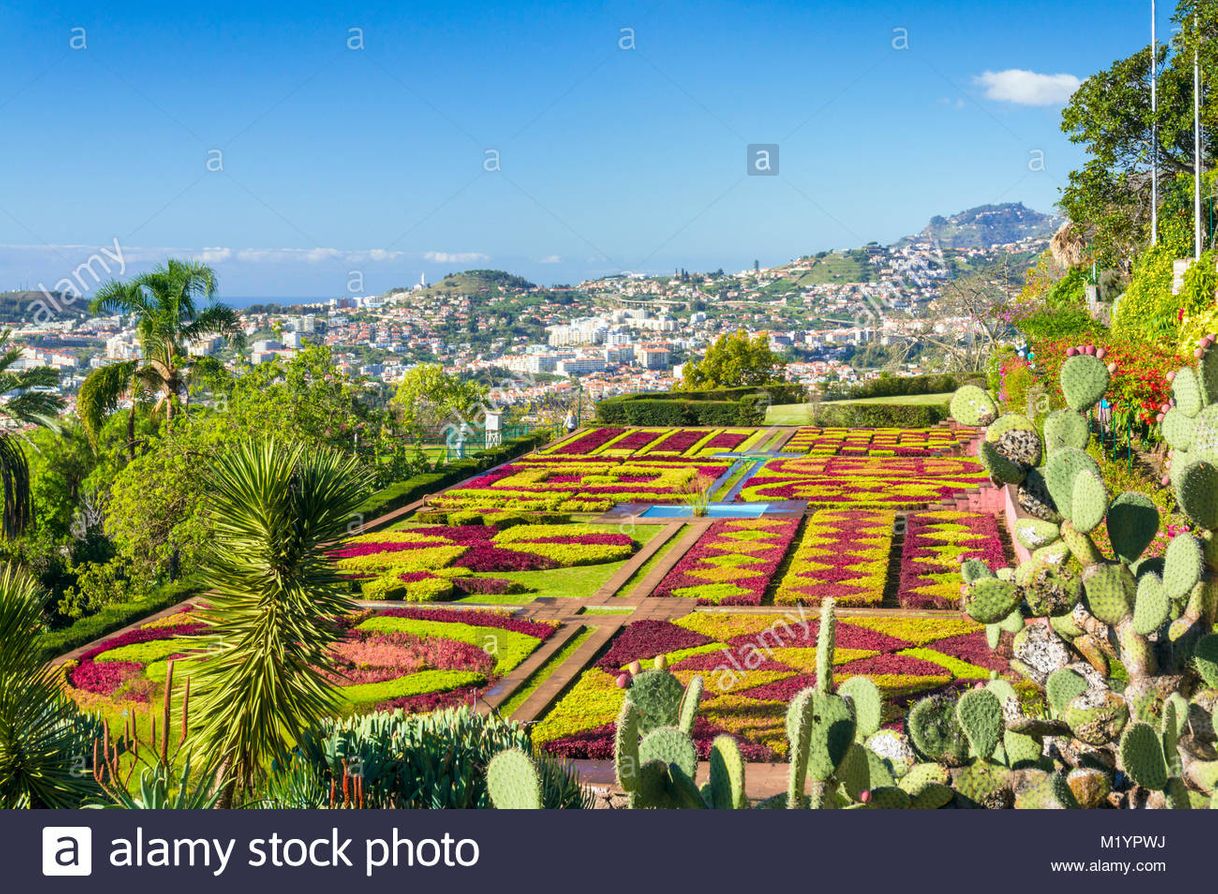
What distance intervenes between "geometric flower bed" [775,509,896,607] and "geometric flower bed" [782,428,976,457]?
9.82 metres

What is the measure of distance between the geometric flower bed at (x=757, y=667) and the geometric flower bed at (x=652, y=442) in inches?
716

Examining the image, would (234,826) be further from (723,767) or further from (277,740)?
(277,740)

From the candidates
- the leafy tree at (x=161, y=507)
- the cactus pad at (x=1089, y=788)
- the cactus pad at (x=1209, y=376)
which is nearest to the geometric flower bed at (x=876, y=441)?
the leafy tree at (x=161, y=507)

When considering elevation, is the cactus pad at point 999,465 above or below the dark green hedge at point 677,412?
above

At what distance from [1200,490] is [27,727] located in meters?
5.93

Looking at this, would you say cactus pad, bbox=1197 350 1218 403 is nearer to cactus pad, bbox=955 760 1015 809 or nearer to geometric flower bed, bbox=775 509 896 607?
cactus pad, bbox=955 760 1015 809

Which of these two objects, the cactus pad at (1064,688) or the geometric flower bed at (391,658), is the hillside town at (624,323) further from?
the cactus pad at (1064,688)

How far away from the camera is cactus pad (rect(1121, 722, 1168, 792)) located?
180 inches

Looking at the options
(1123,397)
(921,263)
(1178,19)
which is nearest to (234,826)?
(1123,397)

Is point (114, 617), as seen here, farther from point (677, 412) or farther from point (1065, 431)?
point (677, 412)

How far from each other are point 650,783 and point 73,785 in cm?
333

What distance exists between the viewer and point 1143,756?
4578 mm

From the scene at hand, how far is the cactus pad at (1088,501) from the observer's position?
5.64 m

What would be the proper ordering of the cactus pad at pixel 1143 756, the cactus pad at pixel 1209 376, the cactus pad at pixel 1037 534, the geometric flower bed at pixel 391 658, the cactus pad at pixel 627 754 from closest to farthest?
1. the cactus pad at pixel 627 754
2. the cactus pad at pixel 1143 756
3. the cactus pad at pixel 1209 376
4. the cactus pad at pixel 1037 534
5. the geometric flower bed at pixel 391 658
